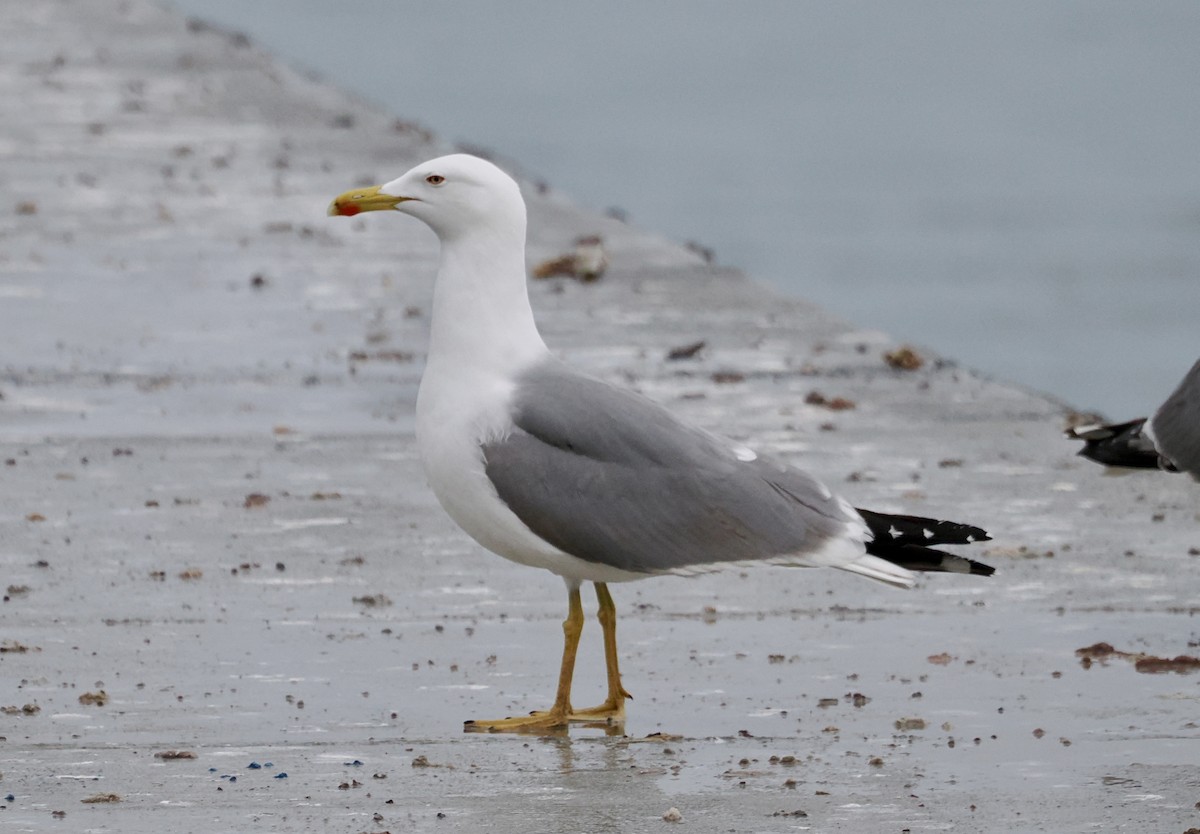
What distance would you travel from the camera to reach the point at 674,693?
5711mm

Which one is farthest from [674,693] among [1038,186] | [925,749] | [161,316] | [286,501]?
[1038,186]

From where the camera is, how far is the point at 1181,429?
6.83m

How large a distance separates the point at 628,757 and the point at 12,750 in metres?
1.37

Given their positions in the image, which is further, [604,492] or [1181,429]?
[1181,429]

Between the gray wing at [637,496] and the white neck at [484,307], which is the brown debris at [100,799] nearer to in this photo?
the gray wing at [637,496]

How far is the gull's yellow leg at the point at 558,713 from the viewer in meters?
5.32

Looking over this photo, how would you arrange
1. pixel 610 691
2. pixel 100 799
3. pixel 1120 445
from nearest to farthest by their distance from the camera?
pixel 100 799, pixel 610 691, pixel 1120 445

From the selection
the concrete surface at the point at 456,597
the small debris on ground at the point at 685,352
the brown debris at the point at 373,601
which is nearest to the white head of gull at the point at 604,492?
the concrete surface at the point at 456,597

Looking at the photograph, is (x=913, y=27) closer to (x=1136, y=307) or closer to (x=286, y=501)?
(x=1136, y=307)

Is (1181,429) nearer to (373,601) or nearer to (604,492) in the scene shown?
(604,492)

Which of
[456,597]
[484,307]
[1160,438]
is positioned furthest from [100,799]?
[1160,438]

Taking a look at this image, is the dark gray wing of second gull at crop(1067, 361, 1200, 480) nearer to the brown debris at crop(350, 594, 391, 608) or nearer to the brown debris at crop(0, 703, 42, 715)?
the brown debris at crop(350, 594, 391, 608)

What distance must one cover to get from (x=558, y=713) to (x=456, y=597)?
1231mm

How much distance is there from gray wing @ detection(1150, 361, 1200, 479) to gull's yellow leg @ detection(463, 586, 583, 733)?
212 cm
